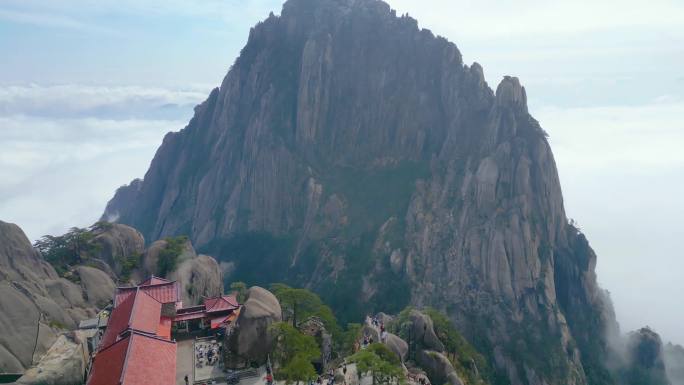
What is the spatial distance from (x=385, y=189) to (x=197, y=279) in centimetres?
6224

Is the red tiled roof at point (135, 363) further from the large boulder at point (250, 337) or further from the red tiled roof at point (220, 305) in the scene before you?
the red tiled roof at point (220, 305)

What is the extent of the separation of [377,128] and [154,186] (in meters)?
68.3

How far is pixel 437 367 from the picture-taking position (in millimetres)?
55625

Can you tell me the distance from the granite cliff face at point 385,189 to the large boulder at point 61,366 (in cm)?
6898

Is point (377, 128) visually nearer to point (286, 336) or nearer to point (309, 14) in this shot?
point (309, 14)

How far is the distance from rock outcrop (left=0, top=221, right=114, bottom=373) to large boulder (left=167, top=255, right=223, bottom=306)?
337 inches

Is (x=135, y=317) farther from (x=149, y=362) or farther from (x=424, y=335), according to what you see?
(x=424, y=335)

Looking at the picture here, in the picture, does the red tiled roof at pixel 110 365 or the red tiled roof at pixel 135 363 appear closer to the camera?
the red tiled roof at pixel 135 363

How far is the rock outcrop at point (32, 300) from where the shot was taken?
44188 mm

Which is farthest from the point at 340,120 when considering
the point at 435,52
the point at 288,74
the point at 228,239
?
the point at 228,239

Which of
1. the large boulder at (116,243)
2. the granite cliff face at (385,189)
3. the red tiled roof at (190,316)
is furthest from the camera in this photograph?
the granite cliff face at (385,189)

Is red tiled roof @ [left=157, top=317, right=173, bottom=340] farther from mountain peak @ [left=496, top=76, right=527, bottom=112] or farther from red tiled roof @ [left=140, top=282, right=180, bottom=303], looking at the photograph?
mountain peak @ [left=496, top=76, right=527, bottom=112]

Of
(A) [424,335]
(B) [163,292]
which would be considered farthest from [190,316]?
(A) [424,335]

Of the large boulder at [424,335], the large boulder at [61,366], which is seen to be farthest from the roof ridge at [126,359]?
the large boulder at [424,335]
